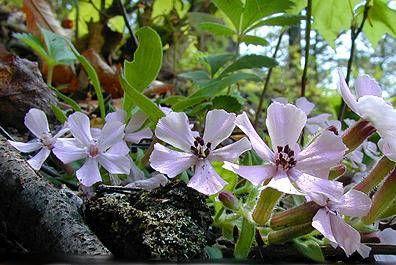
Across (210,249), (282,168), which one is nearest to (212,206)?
(210,249)

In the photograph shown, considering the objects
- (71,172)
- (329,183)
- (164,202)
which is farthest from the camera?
(71,172)

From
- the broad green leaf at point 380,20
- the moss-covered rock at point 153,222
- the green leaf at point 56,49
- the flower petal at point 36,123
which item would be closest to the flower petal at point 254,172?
the moss-covered rock at point 153,222

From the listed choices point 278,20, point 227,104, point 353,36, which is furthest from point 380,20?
point 227,104

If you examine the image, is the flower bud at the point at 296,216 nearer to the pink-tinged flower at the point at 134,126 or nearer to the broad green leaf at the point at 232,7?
the pink-tinged flower at the point at 134,126

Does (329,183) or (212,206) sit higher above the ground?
(329,183)

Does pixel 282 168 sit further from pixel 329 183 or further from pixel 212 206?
pixel 212 206

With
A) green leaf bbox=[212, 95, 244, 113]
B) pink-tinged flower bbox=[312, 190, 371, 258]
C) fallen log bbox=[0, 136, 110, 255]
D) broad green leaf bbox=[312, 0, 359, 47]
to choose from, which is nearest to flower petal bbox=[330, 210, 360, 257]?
pink-tinged flower bbox=[312, 190, 371, 258]
